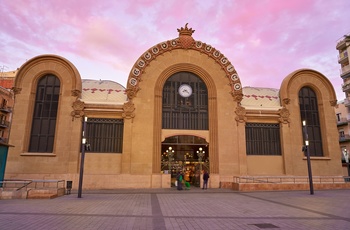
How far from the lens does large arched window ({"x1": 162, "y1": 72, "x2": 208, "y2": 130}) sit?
92.9 ft

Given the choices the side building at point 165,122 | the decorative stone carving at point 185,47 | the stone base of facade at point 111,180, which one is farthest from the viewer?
the decorative stone carving at point 185,47

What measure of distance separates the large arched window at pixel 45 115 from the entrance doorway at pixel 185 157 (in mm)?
12363

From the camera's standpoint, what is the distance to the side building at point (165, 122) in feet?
84.3

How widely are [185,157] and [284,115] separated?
43.3 ft

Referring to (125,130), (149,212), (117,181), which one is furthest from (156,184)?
(149,212)

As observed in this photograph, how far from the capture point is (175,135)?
27.6 metres

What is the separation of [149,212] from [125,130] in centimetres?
1540

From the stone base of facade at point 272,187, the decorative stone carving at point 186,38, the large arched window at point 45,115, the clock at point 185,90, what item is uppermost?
the decorative stone carving at point 186,38

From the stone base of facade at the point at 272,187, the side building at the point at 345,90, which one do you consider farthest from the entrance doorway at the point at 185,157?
the side building at the point at 345,90

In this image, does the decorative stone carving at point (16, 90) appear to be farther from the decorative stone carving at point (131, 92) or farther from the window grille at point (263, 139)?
the window grille at point (263, 139)

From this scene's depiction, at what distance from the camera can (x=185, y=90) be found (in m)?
29.4

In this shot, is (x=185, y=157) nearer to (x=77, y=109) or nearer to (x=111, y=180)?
(x=111, y=180)

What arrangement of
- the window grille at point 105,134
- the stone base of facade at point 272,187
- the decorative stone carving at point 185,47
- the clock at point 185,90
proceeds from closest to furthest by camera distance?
the stone base of facade at point 272,187, the window grille at point 105,134, the decorative stone carving at point 185,47, the clock at point 185,90

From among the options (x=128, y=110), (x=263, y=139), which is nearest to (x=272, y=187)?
(x=263, y=139)
